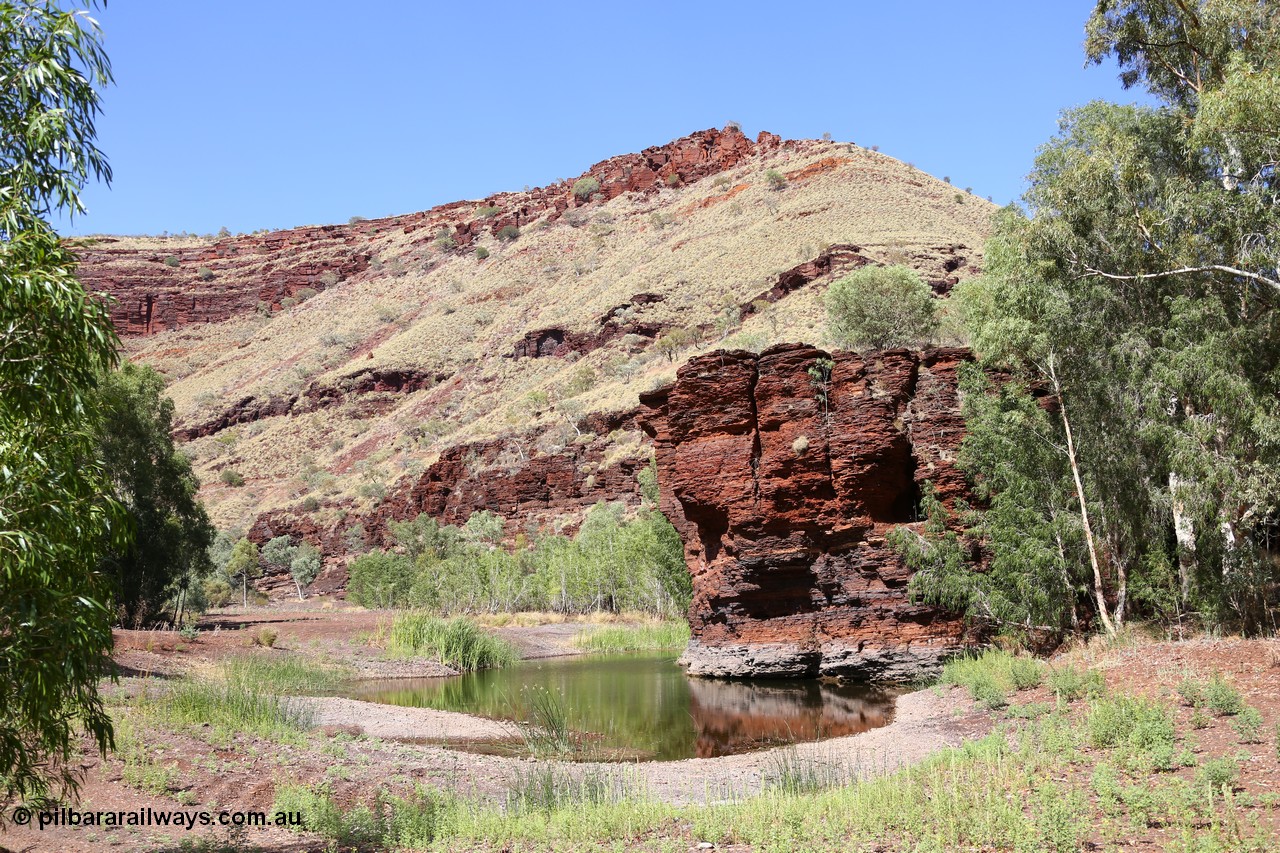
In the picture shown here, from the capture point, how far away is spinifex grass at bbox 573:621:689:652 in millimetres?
40062

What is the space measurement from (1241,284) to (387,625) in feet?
109

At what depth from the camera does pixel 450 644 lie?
32.1 meters

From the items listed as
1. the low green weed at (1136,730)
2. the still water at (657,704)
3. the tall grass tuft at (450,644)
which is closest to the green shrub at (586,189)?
the tall grass tuft at (450,644)

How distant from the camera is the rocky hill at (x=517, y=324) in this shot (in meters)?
71.8

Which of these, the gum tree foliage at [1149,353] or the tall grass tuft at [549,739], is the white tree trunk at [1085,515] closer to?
the gum tree foliage at [1149,353]

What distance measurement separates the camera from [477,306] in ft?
368

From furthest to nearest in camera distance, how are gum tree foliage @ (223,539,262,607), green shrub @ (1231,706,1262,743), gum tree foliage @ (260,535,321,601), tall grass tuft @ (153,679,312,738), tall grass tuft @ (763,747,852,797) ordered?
gum tree foliage @ (260,535,321,601)
gum tree foliage @ (223,539,262,607)
tall grass tuft @ (153,679,312,738)
tall grass tuft @ (763,747,852,797)
green shrub @ (1231,706,1262,743)

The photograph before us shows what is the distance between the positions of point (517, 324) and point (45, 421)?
96.3 m

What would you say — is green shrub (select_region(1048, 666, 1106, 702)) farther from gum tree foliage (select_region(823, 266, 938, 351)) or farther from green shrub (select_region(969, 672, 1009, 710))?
gum tree foliage (select_region(823, 266, 938, 351))

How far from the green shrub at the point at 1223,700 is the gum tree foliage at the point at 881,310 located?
37371 mm

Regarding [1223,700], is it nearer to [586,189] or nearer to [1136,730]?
[1136,730]

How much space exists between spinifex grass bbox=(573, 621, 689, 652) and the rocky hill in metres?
22.0

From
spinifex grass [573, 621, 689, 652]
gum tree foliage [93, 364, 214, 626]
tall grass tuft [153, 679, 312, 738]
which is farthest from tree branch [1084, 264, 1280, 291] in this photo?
gum tree foliage [93, 364, 214, 626]

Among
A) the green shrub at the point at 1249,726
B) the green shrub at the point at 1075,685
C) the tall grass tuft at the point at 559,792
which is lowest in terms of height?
the tall grass tuft at the point at 559,792
